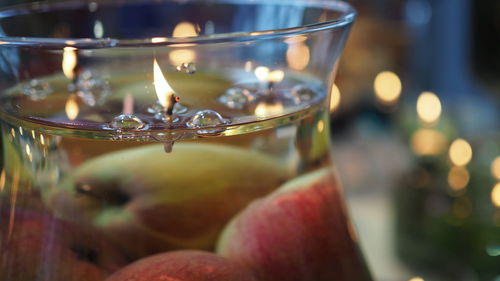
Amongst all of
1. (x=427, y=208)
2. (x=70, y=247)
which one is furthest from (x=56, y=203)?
(x=427, y=208)

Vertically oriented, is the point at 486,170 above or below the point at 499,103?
above

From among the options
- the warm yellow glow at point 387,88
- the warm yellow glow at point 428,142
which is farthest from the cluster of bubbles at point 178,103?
the warm yellow glow at point 387,88

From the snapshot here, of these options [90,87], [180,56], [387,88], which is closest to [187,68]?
[180,56]

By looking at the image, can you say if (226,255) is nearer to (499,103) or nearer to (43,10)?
(43,10)

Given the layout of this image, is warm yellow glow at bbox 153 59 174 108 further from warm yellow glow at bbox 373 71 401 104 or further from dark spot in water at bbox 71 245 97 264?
warm yellow glow at bbox 373 71 401 104

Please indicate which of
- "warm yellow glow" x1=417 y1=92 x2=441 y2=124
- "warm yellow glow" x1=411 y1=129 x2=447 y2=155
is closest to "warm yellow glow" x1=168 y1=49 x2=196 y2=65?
"warm yellow glow" x1=411 y1=129 x2=447 y2=155

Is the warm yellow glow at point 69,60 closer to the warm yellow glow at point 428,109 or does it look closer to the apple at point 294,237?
the apple at point 294,237

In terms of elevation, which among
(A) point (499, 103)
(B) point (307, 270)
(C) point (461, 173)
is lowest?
(A) point (499, 103)
